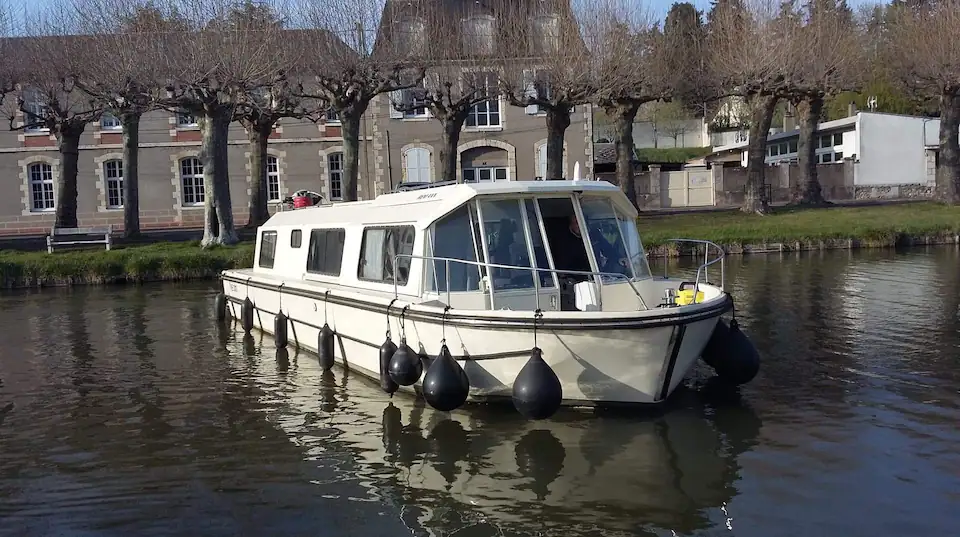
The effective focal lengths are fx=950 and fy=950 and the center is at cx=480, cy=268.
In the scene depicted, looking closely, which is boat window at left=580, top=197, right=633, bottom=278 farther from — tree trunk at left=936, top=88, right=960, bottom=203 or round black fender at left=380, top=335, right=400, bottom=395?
tree trunk at left=936, top=88, right=960, bottom=203

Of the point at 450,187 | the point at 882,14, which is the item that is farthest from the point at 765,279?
the point at 882,14

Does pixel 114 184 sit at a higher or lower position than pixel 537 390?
higher

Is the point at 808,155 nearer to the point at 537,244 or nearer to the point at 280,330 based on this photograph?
the point at 280,330

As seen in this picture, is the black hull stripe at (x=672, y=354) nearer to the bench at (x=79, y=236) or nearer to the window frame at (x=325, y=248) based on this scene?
the window frame at (x=325, y=248)

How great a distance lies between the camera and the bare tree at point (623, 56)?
30250 millimetres

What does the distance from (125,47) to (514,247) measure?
19.6m

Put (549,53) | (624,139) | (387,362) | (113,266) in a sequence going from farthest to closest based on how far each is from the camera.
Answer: (624,139), (549,53), (113,266), (387,362)

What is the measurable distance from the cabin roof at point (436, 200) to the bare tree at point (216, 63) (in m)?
13.6

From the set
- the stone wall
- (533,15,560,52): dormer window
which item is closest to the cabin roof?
(533,15,560,52): dormer window

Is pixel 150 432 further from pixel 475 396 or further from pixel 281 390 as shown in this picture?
pixel 475 396

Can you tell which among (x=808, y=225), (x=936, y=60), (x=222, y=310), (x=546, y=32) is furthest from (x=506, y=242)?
(x=936, y=60)

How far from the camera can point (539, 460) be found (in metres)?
9.12

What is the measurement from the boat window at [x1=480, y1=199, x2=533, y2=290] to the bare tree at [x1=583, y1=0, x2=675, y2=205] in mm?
19808

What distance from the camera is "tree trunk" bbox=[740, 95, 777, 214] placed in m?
34.6
